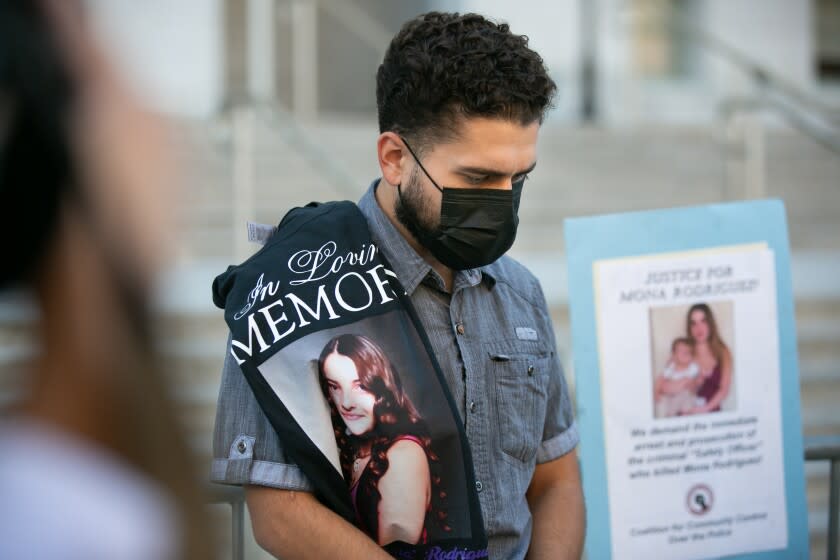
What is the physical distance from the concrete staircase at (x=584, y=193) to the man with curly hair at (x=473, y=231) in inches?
82.7

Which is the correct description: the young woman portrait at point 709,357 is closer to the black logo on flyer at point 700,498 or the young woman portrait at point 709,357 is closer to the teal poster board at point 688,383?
the teal poster board at point 688,383

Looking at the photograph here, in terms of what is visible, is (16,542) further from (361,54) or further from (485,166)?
(361,54)

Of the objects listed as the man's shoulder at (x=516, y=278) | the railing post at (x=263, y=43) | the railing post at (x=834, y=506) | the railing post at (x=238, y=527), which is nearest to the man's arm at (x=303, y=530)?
the railing post at (x=238, y=527)

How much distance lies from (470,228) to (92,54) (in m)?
1.55

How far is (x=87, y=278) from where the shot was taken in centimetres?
70

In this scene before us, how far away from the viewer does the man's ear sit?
2268mm

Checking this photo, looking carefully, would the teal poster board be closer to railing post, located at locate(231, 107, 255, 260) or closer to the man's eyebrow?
the man's eyebrow

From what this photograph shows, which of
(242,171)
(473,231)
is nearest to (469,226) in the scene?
(473,231)

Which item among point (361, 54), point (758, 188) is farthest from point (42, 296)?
point (361, 54)

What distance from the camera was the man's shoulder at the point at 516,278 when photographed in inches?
94.3

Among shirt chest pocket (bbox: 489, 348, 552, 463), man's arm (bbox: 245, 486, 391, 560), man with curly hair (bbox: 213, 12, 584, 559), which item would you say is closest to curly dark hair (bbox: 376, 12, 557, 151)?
man with curly hair (bbox: 213, 12, 584, 559)

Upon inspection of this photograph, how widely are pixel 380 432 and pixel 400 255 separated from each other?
42 cm

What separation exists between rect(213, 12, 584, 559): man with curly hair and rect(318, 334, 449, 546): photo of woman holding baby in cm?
16

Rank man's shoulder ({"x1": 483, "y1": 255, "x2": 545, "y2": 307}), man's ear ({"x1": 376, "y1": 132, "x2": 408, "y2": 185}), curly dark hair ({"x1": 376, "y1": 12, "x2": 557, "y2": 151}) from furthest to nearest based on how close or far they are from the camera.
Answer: man's shoulder ({"x1": 483, "y1": 255, "x2": 545, "y2": 307}), man's ear ({"x1": 376, "y1": 132, "x2": 408, "y2": 185}), curly dark hair ({"x1": 376, "y1": 12, "x2": 557, "y2": 151})
